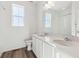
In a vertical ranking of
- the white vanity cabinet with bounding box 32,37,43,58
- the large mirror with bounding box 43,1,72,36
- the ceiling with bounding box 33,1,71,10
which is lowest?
the white vanity cabinet with bounding box 32,37,43,58

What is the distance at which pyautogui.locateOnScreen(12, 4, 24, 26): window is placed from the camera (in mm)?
4565

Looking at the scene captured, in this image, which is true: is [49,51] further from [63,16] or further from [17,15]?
[17,15]

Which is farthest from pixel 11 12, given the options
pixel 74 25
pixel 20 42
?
pixel 74 25

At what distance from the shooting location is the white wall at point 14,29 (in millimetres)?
4078

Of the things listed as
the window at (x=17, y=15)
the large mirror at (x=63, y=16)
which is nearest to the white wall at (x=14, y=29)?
the window at (x=17, y=15)

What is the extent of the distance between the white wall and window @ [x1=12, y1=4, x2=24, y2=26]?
0.21 meters

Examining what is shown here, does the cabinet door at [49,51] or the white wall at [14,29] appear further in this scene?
the white wall at [14,29]

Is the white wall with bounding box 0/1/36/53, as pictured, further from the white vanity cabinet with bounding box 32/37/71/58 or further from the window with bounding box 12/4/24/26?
the white vanity cabinet with bounding box 32/37/71/58

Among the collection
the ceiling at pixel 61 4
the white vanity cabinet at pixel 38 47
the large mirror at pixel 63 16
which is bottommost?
the white vanity cabinet at pixel 38 47

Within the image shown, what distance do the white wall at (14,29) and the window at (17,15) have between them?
0.21 metres

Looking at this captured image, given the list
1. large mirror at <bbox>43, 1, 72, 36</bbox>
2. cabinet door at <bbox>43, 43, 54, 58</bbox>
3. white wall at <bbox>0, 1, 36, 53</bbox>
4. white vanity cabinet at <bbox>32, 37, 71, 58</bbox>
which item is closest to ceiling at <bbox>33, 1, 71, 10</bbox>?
large mirror at <bbox>43, 1, 72, 36</bbox>

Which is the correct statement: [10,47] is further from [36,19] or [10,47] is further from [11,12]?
[36,19]

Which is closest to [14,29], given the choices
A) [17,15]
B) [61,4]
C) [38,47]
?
[17,15]

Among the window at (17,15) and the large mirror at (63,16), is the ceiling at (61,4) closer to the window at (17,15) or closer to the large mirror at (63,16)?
the large mirror at (63,16)
